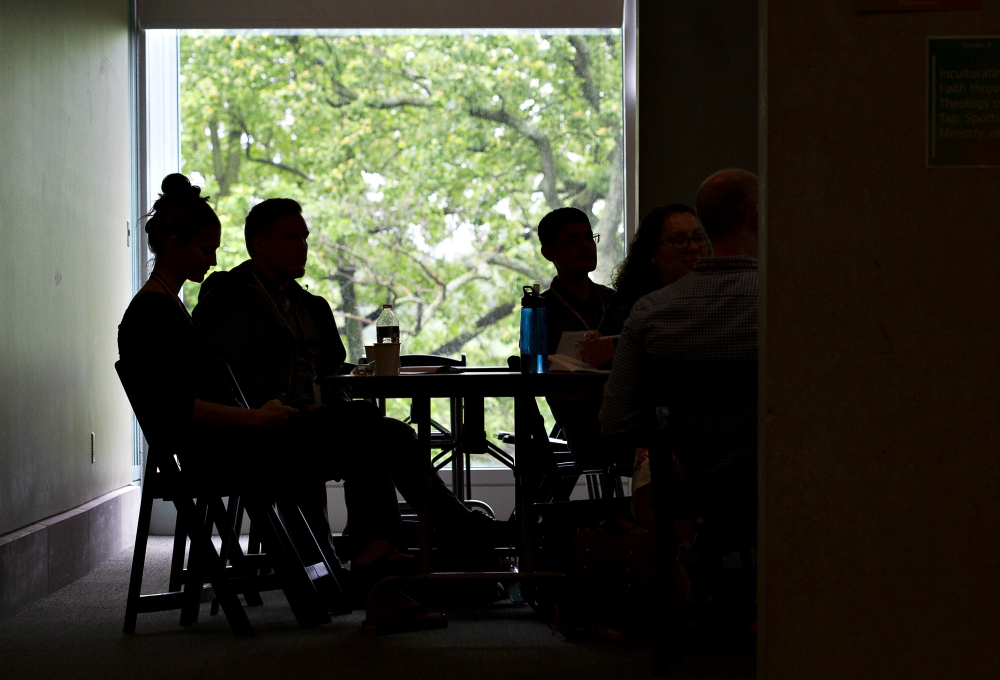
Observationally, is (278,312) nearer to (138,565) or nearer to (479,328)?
(138,565)

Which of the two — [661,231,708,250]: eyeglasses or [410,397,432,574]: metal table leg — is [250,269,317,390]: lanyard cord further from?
[661,231,708,250]: eyeglasses

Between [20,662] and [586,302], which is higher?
[586,302]

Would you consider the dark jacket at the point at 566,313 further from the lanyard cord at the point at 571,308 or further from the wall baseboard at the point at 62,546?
the wall baseboard at the point at 62,546

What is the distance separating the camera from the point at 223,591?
124 inches

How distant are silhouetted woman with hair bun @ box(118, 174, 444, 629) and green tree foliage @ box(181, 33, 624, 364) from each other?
8.32 feet

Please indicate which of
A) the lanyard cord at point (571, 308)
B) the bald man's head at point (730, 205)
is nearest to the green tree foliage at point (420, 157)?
the lanyard cord at point (571, 308)

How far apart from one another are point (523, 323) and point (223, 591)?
1174 mm

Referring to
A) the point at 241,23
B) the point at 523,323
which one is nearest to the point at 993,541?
the point at 523,323

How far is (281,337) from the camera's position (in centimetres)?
372

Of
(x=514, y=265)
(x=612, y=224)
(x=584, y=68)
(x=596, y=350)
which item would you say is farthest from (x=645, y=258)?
(x=584, y=68)

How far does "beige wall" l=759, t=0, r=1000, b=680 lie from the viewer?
1.86m

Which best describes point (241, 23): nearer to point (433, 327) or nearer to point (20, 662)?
point (433, 327)

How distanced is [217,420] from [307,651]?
0.72 metres

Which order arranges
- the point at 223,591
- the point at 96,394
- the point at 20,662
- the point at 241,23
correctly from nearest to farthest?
the point at 20,662 → the point at 223,591 → the point at 96,394 → the point at 241,23
